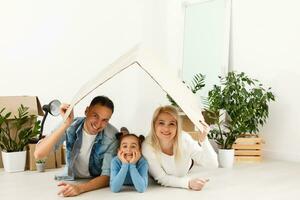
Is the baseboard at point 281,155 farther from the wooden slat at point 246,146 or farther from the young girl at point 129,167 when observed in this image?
the young girl at point 129,167

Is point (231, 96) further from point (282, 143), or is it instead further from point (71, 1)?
point (71, 1)

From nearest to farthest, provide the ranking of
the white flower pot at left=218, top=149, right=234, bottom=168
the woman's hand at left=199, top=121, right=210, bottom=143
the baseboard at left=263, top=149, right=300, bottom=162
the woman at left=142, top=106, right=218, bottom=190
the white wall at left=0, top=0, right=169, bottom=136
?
1. the woman's hand at left=199, top=121, right=210, bottom=143
2. the woman at left=142, top=106, right=218, bottom=190
3. the white flower pot at left=218, top=149, right=234, bottom=168
4. the baseboard at left=263, top=149, right=300, bottom=162
5. the white wall at left=0, top=0, right=169, bottom=136

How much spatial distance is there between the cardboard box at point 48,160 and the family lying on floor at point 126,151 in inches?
21.2

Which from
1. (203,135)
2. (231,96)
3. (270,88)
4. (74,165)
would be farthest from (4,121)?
(270,88)

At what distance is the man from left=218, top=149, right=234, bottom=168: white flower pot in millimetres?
1083

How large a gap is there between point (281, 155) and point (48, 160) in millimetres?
2052

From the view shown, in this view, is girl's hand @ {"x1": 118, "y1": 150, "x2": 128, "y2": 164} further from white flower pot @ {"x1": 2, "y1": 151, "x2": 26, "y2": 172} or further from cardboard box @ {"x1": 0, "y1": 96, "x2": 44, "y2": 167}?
cardboard box @ {"x1": 0, "y1": 96, "x2": 44, "y2": 167}

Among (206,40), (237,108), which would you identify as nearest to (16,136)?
(237,108)

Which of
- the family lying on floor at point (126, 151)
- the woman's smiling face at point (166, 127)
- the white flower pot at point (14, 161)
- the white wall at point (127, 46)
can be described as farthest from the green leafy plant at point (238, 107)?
the white flower pot at point (14, 161)

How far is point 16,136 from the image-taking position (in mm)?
2969

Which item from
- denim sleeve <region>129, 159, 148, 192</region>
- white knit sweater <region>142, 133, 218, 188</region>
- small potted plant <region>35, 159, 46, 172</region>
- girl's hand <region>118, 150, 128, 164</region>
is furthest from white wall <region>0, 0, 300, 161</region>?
girl's hand <region>118, 150, 128, 164</region>

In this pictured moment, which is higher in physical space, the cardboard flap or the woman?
the cardboard flap

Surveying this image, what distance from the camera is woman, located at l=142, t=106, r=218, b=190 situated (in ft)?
7.55

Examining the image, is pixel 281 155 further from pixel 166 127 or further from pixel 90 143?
pixel 90 143
